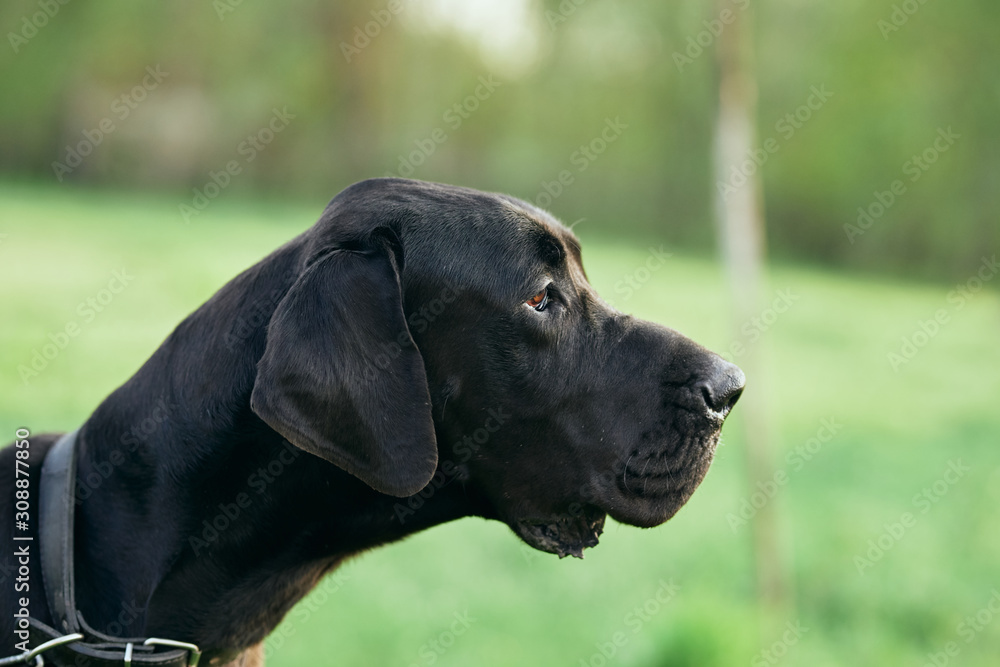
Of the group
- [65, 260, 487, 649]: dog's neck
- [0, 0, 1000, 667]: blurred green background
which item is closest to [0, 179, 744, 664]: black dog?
[65, 260, 487, 649]: dog's neck

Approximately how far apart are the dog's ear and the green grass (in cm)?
174

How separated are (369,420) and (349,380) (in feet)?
0.35

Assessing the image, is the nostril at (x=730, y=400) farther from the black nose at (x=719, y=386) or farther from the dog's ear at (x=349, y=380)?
the dog's ear at (x=349, y=380)

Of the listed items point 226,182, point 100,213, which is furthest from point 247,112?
point 100,213

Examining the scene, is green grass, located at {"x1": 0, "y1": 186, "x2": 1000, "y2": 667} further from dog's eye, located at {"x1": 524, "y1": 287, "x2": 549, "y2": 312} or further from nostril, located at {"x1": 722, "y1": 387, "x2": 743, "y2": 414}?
nostril, located at {"x1": 722, "y1": 387, "x2": 743, "y2": 414}

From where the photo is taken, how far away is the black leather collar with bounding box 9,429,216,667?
2037 mm

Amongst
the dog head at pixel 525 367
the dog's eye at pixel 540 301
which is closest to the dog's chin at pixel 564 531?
the dog head at pixel 525 367

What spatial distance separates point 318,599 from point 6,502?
265cm

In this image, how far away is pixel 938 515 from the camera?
6.82m

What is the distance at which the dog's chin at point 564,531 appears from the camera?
251cm

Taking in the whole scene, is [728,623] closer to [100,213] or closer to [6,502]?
[6,502]

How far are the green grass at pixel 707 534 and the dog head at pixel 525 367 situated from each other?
1545 mm

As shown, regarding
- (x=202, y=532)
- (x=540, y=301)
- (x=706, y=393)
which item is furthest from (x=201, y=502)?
(x=706, y=393)

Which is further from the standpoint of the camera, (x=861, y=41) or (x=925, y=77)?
(x=861, y=41)
